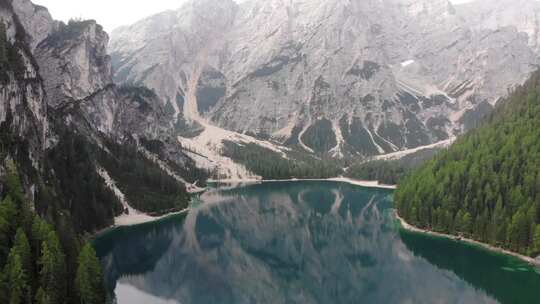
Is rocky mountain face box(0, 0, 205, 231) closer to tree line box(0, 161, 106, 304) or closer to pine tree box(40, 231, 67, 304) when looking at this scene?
tree line box(0, 161, 106, 304)

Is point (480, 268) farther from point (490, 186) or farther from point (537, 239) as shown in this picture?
point (490, 186)

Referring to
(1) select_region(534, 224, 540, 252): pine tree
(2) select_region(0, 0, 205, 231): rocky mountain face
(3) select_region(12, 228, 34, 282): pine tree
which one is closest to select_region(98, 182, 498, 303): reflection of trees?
(1) select_region(534, 224, 540, 252): pine tree

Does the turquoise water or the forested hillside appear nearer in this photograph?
the turquoise water

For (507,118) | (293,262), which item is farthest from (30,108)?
(507,118)

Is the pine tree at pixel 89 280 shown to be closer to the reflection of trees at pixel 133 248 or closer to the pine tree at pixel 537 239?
the reflection of trees at pixel 133 248

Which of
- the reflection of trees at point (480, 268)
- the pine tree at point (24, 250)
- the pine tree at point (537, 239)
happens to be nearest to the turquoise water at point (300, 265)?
the reflection of trees at point (480, 268)

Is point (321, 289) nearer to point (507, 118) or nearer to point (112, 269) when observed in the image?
point (112, 269)
